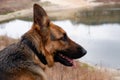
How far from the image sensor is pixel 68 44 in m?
5.50

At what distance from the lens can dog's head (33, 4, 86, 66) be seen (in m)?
5.11

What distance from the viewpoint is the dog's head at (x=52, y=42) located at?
5.11m

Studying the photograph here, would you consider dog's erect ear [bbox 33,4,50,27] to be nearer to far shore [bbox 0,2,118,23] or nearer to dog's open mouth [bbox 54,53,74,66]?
dog's open mouth [bbox 54,53,74,66]

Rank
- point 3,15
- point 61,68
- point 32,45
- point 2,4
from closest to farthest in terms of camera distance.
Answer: point 32,45 < point 61,68 < point 3,15 < point 2,4

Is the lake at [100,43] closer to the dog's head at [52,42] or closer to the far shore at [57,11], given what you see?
the dog's head at [52,42]

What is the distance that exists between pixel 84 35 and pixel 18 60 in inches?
864

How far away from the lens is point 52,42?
17.3 ft

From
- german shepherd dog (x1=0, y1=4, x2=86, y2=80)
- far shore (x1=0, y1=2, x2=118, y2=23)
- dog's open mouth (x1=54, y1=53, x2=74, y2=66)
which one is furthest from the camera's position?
far shore (x1=0, y1=2, x2=118, y2=23)

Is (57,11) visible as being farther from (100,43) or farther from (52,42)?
(52,42)

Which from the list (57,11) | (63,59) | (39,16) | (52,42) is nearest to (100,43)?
(63,59)

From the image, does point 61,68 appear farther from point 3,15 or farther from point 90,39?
point 3,15

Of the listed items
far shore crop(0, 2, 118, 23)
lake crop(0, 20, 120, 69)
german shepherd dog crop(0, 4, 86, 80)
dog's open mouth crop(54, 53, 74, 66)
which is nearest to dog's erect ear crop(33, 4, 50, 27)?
german shepherd dog crop(0, 4, 86, 80)

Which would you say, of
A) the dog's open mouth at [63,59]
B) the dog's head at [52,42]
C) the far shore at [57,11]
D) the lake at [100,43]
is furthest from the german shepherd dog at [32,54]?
the far shore at [57,11]

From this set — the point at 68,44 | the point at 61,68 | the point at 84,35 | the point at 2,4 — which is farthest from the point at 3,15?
the point at 68,44
